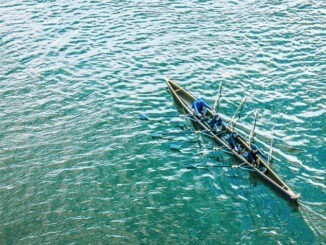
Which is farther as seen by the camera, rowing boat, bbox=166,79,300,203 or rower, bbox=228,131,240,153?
rower, bbox=228,131,240,153

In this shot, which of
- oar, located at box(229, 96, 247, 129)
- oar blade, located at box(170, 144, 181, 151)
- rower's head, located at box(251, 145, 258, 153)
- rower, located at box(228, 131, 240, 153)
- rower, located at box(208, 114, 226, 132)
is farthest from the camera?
rower, located at box(208, 114, 226, 132)

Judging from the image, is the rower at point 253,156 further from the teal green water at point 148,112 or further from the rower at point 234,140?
the rower at point 234,140

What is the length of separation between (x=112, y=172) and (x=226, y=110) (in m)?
11.0

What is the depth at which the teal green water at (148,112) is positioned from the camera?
80.7 ft

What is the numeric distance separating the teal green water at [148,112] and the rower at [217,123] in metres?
1.48

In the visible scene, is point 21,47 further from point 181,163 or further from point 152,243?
point 152,243

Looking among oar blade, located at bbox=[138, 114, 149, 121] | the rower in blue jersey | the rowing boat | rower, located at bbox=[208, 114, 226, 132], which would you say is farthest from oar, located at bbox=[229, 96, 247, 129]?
oar blade, located at bbox=[138, 114, 149, 121]

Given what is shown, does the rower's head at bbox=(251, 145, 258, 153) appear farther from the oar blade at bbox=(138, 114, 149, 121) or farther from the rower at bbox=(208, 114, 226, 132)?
the oar blade at bbox=(138, 114, 149, 121)

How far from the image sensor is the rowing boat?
84.0 feet

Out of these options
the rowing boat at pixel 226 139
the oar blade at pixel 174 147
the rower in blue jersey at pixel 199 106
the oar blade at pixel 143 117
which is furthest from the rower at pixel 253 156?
the oar blade at pixel 143 117

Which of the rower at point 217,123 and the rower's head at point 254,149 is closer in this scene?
the rower's head at point 254,149

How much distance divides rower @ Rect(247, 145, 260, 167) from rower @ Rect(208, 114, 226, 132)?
409 centimetres

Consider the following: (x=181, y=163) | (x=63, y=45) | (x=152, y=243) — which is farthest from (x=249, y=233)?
(x=63, y=45)

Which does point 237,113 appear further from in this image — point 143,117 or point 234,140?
point 143,117
